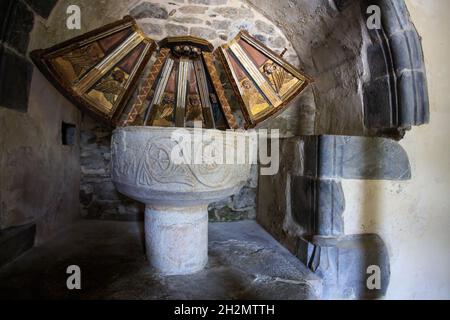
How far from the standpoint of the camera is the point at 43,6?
6.31 ft

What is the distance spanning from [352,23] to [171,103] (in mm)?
1732

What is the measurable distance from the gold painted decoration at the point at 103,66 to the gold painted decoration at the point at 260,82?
2.69 feet

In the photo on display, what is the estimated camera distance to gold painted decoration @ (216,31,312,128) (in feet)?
8.96

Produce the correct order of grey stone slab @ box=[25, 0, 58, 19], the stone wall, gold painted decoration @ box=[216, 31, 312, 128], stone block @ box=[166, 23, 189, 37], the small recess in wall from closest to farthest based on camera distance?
the stone wall < grey stone slab @ box=[25, 0, 58, 19] < the small recess in wall < gold painted decoration @ box=[216, 31, 312, 128] < stone block @ box=[166, 23, 189, 37]

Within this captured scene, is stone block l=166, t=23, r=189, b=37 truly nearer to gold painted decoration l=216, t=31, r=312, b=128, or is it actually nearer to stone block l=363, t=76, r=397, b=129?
gold painted decoration l=216, t=31, r=312, b=128

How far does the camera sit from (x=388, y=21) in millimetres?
1824

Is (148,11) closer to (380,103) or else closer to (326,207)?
(380,103)

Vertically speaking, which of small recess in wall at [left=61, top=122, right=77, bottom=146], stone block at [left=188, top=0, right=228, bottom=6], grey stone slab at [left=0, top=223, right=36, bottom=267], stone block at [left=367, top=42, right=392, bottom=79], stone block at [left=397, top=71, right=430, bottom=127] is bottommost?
grey stone slab at [left=0, top=223, right=36, bottom=267]

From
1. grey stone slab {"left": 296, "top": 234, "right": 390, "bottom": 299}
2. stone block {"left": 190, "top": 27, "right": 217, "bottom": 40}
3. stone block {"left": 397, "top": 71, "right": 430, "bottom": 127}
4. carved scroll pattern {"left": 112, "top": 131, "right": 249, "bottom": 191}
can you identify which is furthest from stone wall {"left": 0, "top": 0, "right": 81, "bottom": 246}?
stone block {"left": 397, "top": 71, "right": 430, "bottom": 127}

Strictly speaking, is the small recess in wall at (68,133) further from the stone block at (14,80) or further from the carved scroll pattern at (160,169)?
the carved scroll pattern at (160,169)

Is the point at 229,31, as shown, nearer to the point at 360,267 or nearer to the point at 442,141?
the point at 442,141

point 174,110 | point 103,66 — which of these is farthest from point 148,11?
point 174,110
